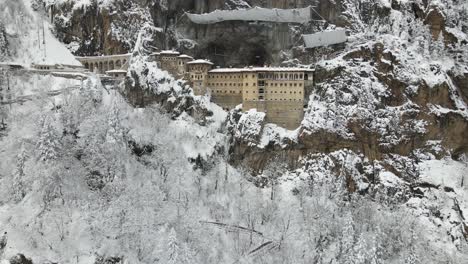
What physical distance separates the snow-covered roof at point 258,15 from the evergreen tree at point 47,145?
3803cm

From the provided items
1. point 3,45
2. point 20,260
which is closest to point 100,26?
point 3,45

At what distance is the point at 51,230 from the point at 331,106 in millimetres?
47443

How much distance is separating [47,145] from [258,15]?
44.8m

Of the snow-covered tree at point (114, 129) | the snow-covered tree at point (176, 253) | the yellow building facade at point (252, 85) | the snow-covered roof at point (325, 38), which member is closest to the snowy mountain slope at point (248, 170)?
the snow-covered tree at point (114, 129)

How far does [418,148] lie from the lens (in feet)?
315

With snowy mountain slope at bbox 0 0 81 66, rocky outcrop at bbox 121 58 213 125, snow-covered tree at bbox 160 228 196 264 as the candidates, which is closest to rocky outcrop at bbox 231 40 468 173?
rocky outcrop at bbox 121 58 213 125

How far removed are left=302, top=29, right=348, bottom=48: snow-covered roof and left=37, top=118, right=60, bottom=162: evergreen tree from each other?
4559 centimetres

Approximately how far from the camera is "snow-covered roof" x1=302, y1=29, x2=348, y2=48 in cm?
10162

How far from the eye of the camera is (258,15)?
107375 millimetres

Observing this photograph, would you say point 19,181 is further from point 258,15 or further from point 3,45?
point 258,15

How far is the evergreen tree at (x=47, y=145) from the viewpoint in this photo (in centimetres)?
8481

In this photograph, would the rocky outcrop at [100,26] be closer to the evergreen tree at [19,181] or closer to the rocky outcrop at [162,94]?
the rocky outcrop at [162,94]

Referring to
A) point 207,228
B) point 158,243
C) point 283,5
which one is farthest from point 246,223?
point 283,5

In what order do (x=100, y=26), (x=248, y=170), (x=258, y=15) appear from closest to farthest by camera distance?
1. (x=248, y=170)
2. (x=258, y=15)
3. (x=100, y=26)
